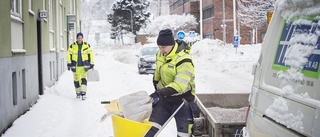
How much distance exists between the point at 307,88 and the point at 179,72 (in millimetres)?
2360

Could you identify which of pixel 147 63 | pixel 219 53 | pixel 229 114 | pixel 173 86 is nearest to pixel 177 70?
pixel 173 86

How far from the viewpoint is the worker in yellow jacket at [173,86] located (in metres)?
4.60

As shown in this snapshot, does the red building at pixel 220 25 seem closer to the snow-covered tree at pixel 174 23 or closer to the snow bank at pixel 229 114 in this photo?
the snow-covered tree at pixel 174 23

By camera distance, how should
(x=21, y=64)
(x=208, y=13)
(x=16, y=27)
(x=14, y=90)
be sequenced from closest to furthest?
(x=14, y=90) → (x=21, y=64) → (x=16, y=27) → (x=208, y=13)

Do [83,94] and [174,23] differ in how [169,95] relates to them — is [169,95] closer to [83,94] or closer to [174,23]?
[83,94]

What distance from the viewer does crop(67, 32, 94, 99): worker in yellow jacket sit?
10727mm

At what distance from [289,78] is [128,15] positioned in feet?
199

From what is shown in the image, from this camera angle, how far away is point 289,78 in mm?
2578

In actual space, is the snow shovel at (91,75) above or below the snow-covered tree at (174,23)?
below

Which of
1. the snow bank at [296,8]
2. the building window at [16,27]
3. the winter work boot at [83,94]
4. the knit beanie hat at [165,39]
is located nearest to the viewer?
the snow bank at [296,8]

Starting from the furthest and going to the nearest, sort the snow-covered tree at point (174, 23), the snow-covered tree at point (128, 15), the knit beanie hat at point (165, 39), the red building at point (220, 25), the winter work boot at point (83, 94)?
the snow-covered tree at point (128, 15) < the snow-covered tree at point (174, 23) < the red building at point (220, 25) < the winter work boot at point (83, 94) < the knit beanie hat at point (165, 39)

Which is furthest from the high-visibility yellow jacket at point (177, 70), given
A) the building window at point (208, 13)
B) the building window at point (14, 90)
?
the building window at point (208, 13)

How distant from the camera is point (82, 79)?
10.8 m

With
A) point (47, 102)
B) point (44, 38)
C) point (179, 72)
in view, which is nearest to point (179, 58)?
point (179, 72)
